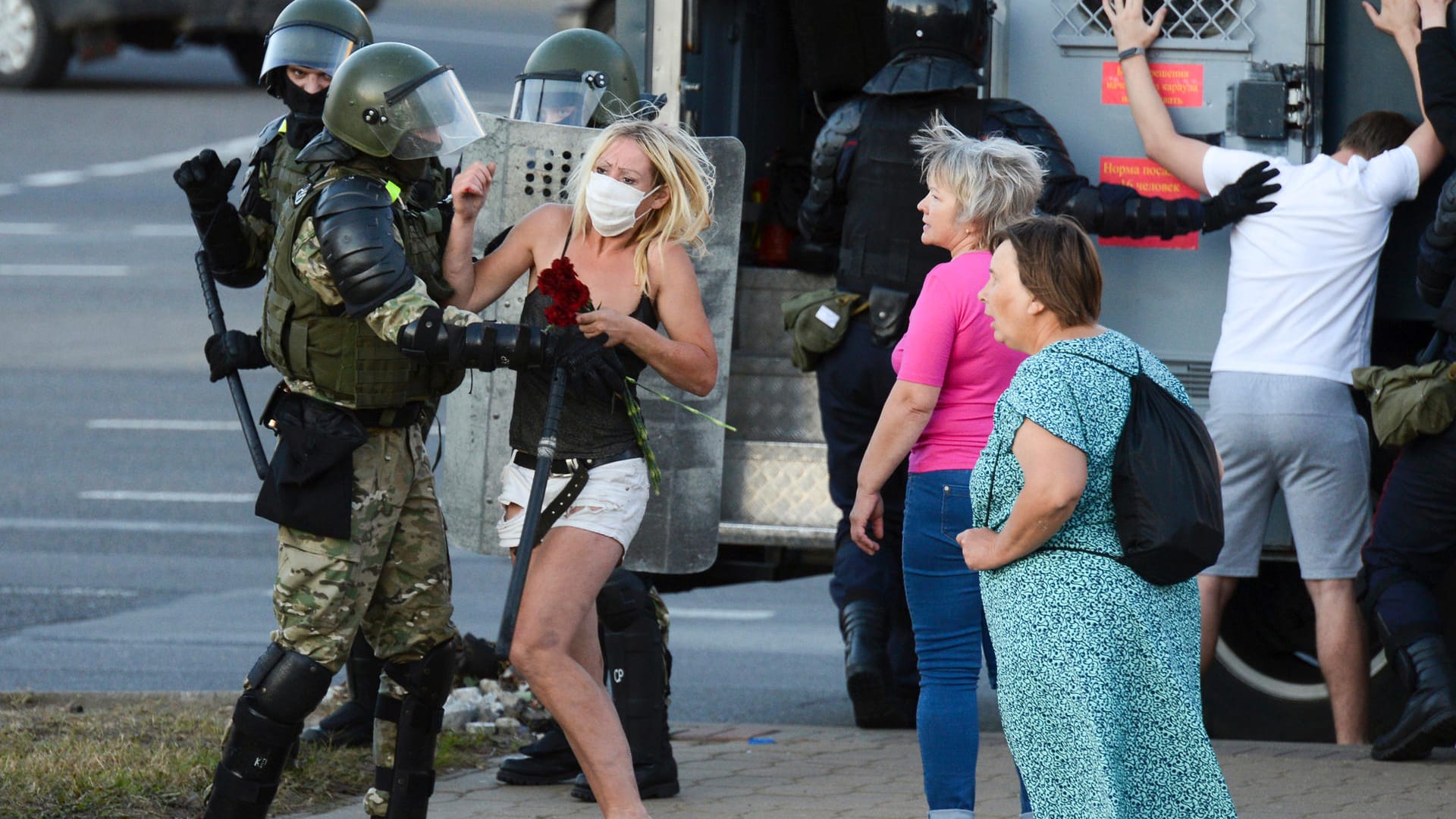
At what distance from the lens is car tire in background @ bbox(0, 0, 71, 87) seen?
69.3ft

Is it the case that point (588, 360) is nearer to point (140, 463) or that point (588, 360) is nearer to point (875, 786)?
point (875, 786)

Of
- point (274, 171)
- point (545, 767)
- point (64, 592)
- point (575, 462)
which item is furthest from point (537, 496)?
point (64, 592)

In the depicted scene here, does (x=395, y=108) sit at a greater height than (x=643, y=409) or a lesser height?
greater

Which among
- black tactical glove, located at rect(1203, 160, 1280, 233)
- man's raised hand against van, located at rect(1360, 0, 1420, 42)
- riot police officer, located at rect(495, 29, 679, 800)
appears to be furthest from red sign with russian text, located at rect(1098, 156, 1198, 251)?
riot police officer, located at rect(495, 29, 679, 800)

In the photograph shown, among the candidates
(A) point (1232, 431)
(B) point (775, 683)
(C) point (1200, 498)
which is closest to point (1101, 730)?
(C) point (1200, 498)

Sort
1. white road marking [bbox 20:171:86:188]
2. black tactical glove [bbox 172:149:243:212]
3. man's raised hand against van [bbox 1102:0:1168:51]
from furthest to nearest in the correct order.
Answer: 1. white road marking [bbox 20:171:86:188]
2. man's raised hand against van [bbox 1102:0:1168:51]
3. black tactical glove [bbox 172:149:243:212]

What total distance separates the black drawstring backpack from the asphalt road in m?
3.61

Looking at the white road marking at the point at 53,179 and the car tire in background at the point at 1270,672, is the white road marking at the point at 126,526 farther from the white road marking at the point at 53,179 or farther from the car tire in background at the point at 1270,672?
the white road marking at the point at 53,179

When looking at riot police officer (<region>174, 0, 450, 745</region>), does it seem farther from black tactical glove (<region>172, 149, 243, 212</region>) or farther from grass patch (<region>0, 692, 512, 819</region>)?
grass patch (<region>0, 692, 512, 819</region>)

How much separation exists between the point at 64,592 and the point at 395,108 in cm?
546

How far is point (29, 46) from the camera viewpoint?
72.2 feet

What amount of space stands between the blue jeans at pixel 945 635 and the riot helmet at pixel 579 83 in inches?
68.0

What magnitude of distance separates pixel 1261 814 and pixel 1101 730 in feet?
5.71

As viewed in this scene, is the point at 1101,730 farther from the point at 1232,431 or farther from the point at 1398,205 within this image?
the point at 1398,205
